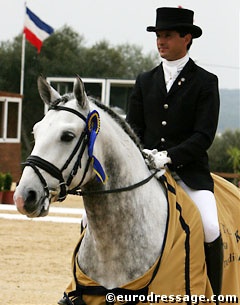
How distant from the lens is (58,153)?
4.25 meters

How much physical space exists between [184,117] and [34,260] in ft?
18.4

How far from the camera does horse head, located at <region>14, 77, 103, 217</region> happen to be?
4098mm

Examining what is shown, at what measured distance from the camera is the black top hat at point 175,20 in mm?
5188

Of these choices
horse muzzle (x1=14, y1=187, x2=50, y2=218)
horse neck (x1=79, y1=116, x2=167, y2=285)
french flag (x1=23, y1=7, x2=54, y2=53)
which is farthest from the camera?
french flag (x1=23, y1=7, x2=54, y2=53)

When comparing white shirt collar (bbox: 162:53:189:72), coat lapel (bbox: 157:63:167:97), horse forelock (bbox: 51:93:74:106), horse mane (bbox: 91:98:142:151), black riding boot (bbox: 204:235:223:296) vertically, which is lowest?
black riding boot (bbox: 204:235:223:296)


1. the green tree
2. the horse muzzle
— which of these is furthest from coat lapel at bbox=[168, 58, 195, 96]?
the green tree

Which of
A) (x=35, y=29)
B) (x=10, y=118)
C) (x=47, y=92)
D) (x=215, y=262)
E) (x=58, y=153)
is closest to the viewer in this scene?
(x=58, y=153)

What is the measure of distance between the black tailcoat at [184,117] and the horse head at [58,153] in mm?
851

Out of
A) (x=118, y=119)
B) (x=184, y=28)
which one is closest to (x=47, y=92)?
(x=118, y=119)

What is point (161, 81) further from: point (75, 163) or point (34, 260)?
point (34, 260)

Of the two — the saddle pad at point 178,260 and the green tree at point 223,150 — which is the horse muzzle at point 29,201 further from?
the green tree at point 223,150

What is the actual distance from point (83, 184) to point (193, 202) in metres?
0.84

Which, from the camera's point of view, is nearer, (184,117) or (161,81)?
(184,117)

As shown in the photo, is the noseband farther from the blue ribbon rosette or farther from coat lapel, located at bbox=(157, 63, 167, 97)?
coat lapel, located at bbox=(157, 63, 167, 97)
